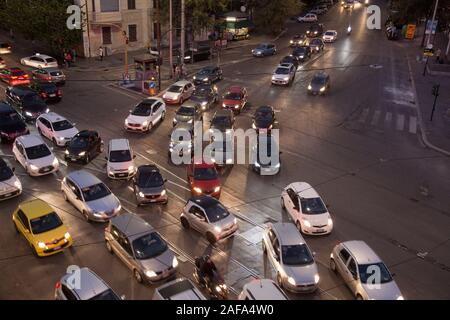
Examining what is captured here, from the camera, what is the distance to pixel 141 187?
22.5 metres

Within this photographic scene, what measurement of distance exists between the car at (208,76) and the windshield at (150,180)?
21900 millimetres

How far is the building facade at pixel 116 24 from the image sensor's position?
52.2 metres

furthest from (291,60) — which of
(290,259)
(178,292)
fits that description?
(178,292)

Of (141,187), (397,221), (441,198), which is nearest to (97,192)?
(141,187)

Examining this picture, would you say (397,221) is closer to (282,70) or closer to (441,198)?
(441,198)

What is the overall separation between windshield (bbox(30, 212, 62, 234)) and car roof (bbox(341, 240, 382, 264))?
11.6 m

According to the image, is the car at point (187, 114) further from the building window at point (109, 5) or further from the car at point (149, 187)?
the building window at point (109, 5)

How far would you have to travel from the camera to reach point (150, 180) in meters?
22.9

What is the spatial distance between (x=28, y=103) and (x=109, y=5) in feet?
80.4

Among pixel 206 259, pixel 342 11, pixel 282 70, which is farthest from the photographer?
pixel 342 11

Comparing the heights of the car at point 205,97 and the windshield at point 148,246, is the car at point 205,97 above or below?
above

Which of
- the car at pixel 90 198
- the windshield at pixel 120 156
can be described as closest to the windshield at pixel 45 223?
the car at pixel 90 198

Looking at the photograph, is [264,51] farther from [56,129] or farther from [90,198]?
[90,198]
